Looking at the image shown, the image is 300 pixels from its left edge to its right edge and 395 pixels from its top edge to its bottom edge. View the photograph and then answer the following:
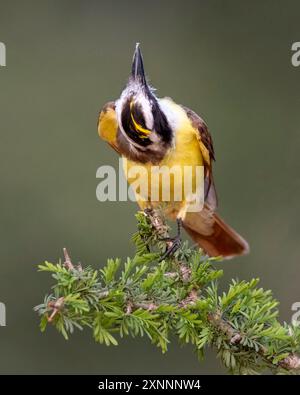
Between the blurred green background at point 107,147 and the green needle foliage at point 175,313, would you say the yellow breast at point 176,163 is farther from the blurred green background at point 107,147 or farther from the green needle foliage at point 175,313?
the blurred green background at point 107,147

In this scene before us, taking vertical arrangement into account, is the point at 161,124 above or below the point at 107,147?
below

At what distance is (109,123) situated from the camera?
305 centimetres

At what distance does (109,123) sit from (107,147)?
1.23m

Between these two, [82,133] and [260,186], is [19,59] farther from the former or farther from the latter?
[260,186]

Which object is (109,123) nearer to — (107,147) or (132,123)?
(132,123)

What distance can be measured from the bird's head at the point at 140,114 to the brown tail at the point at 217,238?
47 cm

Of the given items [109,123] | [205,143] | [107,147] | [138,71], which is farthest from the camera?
[107,147]

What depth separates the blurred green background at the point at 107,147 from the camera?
402 centimetres

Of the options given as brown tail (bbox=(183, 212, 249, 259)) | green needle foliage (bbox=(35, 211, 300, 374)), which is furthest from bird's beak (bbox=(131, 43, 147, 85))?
green needle foliage (bbox=(35, 211, 300, 374))

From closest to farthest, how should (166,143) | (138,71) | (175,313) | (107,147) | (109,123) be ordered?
1. (175,313)
2. (138,71)
3. (166,143)
4. (109,123)
5. (107,147)

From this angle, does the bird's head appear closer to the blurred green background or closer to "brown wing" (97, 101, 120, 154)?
"brown wing" (97, 101, 120, 154)

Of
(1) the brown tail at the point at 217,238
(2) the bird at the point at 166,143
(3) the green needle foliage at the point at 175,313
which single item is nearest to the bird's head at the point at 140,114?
(2) the bird at the point at 166,143

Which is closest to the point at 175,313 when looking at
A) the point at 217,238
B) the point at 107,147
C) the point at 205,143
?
the point at 205,143

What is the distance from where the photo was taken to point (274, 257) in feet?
13.3
